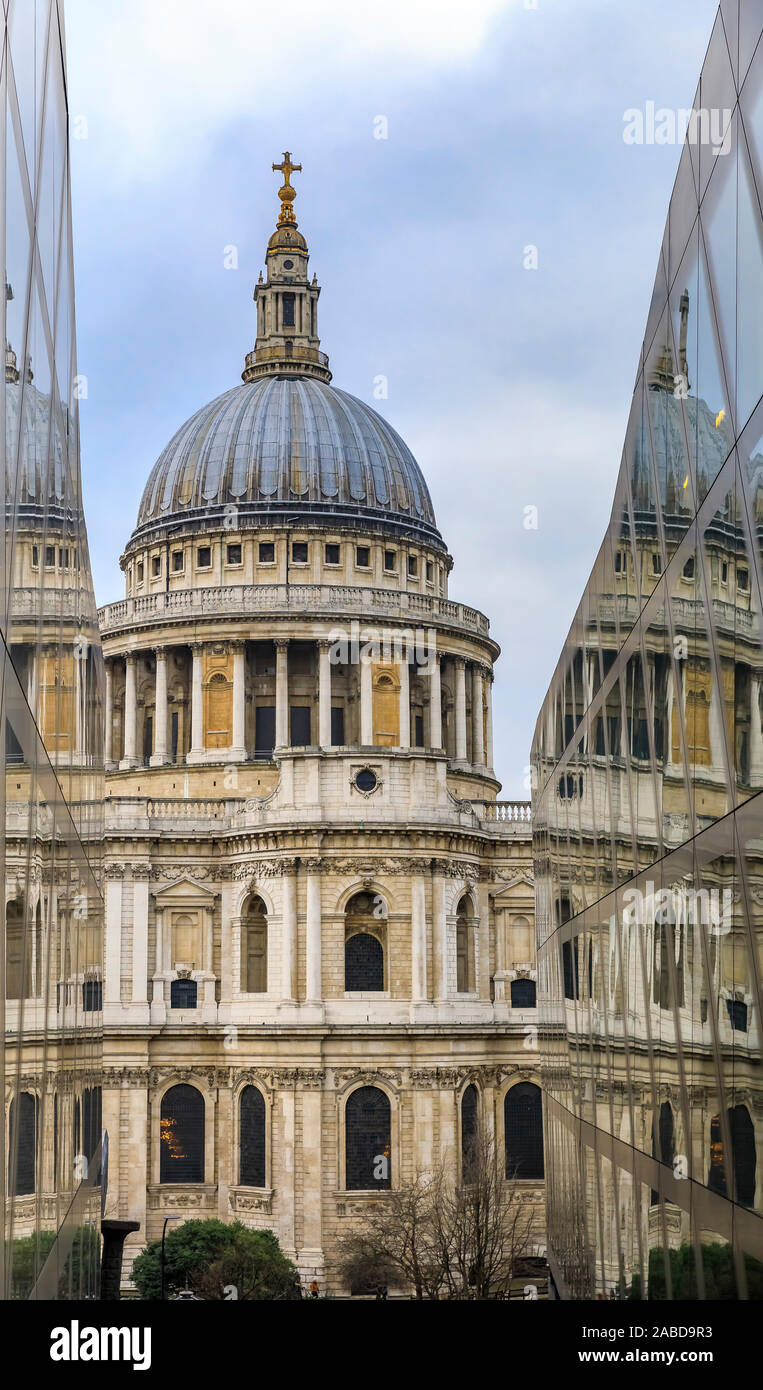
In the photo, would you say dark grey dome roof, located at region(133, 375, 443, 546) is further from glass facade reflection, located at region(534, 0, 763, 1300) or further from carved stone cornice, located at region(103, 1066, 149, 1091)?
glass facade reflection, located at region(534, 0, 763, 1300)

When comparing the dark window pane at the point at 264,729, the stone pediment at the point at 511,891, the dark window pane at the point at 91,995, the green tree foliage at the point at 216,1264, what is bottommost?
the green tree foliage at the point at 216,1264

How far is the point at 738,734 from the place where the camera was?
43.2 ft

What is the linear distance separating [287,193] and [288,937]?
4758 cm

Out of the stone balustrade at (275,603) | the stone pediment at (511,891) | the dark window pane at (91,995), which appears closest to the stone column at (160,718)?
the stone balustrade at (275,603)

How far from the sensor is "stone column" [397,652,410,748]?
82.6m

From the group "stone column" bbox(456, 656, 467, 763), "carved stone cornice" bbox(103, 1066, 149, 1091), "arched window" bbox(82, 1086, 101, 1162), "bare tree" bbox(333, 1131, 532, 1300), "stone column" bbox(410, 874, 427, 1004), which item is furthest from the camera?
"stone column" bbox(456, 656, 467, 763)

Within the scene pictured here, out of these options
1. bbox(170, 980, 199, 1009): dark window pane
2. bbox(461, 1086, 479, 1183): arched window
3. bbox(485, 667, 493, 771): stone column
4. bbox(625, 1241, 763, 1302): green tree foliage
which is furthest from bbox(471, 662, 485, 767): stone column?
bbox(625, 1241, 763, 1302): green tree foliage

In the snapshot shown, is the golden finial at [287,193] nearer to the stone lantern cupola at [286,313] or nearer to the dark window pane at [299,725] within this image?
the stone lantern cupola at [286,313]

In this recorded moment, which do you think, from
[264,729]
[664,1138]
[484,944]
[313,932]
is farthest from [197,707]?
[664,1138]

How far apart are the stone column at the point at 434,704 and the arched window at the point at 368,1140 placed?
20.5 metres

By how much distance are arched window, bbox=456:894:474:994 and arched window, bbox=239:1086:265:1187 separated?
9.46m

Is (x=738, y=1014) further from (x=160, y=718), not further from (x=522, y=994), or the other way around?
(x=160, y=718)

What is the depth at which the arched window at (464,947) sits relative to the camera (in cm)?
7238
